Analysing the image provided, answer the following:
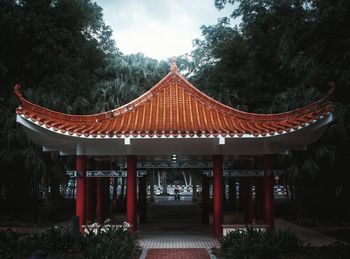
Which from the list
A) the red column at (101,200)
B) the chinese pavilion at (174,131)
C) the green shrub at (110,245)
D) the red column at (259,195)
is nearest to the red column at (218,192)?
the chinese pavilion at (174,131)

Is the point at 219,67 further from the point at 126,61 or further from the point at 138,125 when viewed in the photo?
the point at 138,125

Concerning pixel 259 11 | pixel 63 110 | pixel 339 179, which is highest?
pixel 259 11

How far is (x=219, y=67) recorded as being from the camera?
22125 millimetres

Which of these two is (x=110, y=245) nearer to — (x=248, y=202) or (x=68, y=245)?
(x=68, y=245)

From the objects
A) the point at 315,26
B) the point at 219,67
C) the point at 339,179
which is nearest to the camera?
the point at 315,26

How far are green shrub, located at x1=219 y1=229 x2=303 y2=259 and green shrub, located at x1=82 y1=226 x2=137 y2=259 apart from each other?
211 cm

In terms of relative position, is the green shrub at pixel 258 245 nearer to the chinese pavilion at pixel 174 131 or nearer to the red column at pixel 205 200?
the chinese pavilion at pixel 174 131

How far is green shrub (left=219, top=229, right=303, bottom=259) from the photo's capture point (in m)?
9.35

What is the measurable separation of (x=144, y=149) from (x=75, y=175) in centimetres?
202

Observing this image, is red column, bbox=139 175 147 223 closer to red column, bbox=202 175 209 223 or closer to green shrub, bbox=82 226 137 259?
red column, bbox=202 175 209 223

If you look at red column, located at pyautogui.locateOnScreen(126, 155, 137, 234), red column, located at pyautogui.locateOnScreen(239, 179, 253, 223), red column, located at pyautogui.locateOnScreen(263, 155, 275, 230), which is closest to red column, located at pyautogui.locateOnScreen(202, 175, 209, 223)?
red column, located at pyautogui.locateOnScreen(239, 179, 253, 223)

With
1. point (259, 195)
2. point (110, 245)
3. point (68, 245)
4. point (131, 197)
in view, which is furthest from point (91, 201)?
point (110, 245)

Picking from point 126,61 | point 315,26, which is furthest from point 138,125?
point 126,61

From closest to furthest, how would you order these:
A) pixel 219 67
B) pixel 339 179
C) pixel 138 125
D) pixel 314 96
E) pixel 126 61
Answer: pixel 138 125
pixel 314 96
pixel 339 179
pixel 219 67
pixel 126 61
